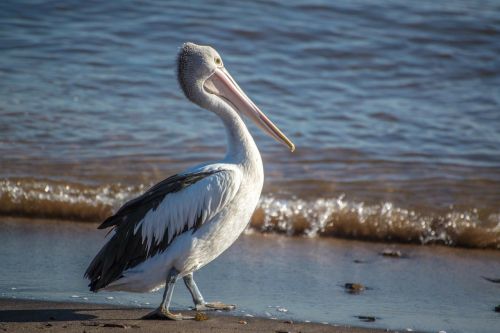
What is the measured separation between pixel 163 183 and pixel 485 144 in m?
5.60

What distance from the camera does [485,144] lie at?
378 inches

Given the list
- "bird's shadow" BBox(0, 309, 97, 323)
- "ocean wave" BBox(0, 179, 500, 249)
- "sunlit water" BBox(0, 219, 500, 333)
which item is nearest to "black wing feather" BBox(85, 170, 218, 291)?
"bird's shadow" BBox(0, 309, 97, 323)

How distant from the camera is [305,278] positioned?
6055 millimetres

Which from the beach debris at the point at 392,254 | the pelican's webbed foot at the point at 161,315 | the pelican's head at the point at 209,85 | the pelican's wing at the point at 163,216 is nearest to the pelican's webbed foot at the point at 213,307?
the pelican's webbed foot at the point at 161,315

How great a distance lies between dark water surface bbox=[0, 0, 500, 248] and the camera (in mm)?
7836

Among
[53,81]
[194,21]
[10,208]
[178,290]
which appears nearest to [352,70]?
[194,21]

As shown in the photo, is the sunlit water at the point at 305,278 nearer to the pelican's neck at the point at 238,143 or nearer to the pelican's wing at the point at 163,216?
the pelican's wing at the point at 163,216

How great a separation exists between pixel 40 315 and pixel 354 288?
7.26 feet

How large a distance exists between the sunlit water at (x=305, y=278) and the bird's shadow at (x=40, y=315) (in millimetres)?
317

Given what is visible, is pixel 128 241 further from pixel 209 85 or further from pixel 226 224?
pixel 209 85

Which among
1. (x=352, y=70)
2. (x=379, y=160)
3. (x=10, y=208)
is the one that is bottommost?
(x=10, y=208)

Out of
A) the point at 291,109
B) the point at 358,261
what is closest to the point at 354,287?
the point at 358,261

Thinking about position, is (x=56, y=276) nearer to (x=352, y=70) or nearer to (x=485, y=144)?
(x=485, y=144)

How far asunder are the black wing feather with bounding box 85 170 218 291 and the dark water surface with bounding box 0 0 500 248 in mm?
2588
